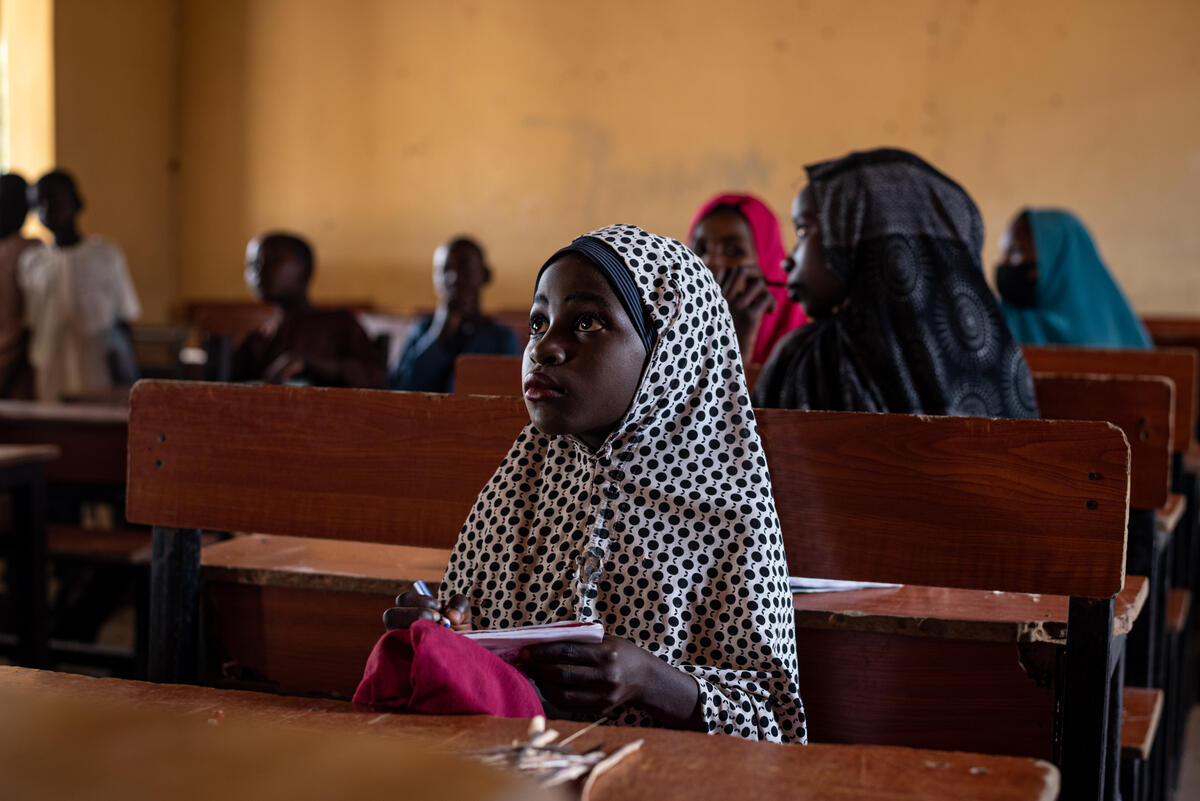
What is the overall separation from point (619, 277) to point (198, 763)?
923 millimetres

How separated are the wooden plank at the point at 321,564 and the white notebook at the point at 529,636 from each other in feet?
2.23

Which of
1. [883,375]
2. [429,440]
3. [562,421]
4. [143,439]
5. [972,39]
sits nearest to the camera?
[562,421]

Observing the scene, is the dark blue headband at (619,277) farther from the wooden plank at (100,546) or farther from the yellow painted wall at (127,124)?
the yellow painted wall at (127,124)

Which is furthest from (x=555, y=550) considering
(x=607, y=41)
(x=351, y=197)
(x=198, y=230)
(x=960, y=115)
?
(x=198, y=230)

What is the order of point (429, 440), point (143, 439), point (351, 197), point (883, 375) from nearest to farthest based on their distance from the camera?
point (429, 440) → point (143, 439) → point (883, 375) → point (351, 197)

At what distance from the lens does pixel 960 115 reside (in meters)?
6.76

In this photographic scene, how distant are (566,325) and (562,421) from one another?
4.6 inches

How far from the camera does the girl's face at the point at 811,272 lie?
2.23 meters

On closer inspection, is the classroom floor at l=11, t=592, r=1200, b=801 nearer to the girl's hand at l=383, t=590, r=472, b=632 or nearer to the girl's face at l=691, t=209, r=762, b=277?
the girl's face at l=691, t=209, r=762, b=277

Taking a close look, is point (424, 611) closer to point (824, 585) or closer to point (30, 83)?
point (824, 585)

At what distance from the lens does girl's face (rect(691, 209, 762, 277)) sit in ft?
9.58

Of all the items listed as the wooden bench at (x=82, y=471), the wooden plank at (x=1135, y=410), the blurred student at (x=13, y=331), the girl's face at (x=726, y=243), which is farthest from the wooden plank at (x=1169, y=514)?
the blurred student at (x=13, y=331)

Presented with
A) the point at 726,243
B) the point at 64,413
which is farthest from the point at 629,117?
the point at 726,243

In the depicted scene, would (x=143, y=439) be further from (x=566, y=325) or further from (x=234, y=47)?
(x=234, y=47)
